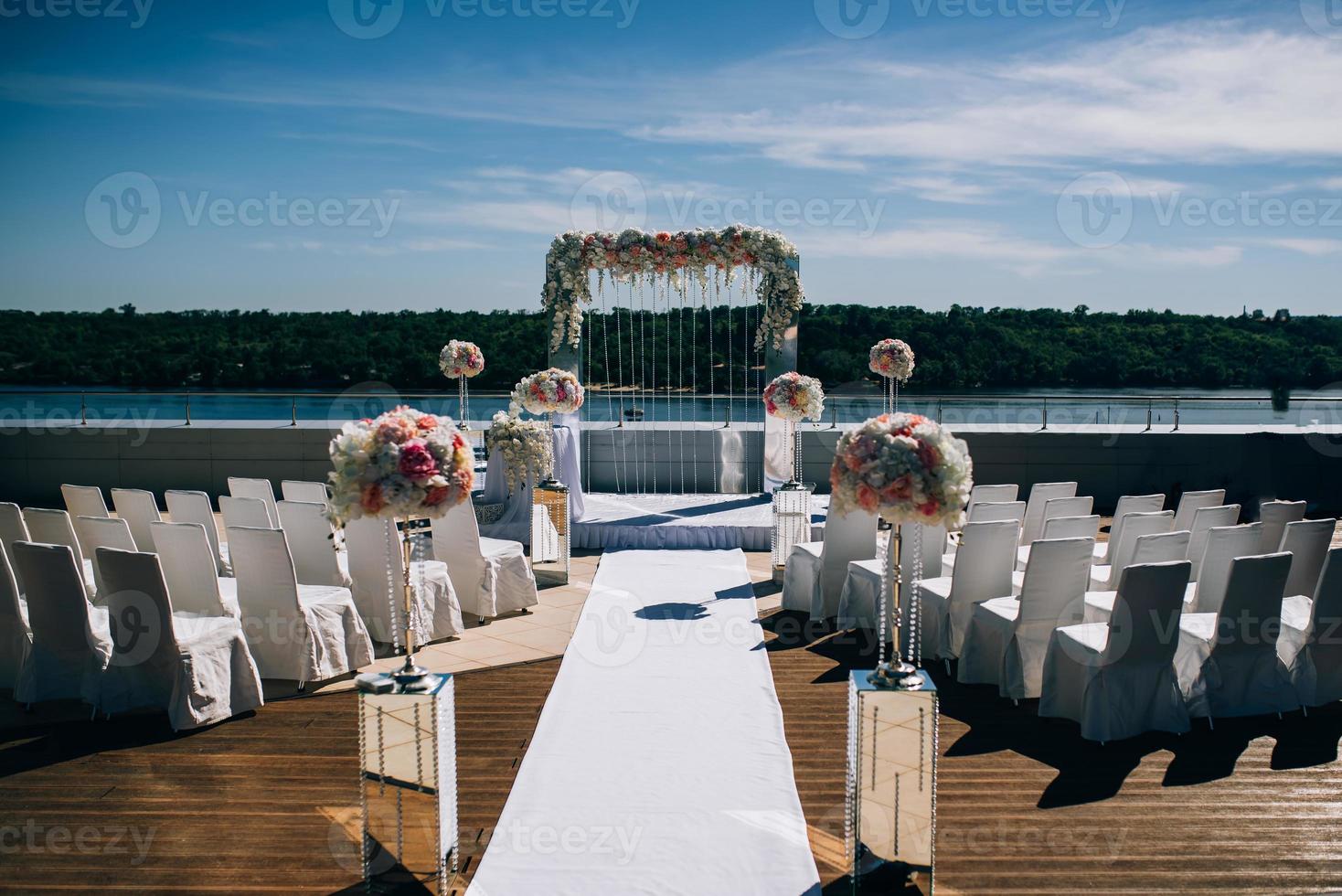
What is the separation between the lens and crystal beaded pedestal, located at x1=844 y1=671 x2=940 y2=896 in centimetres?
294

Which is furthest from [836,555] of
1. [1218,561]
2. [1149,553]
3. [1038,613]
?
[1218,561]

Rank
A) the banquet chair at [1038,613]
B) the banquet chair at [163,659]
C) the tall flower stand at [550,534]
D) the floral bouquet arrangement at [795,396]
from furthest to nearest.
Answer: the floral bouquet arrangement at [795,396] → the tall flower stand at [550,534] → the banquet chair at [1038,613] → the banquet chair at [163,659]

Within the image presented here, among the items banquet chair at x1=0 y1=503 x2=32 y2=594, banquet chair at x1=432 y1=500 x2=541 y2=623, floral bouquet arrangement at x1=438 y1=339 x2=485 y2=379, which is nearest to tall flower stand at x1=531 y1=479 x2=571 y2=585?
banquet chair at x1=432 y1=500 x2=541 y2=623

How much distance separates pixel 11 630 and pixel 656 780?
142 inches

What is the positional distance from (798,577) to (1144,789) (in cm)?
308

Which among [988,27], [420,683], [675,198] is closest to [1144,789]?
[420,683]

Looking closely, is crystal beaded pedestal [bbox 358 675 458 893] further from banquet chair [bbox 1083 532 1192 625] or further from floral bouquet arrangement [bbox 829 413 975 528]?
banquet chair [bbox 1083 532 1192 625]

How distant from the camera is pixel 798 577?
260 inches

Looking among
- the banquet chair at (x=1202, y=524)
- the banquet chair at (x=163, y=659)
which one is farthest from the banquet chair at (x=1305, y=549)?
the banquet chair at (x=163, y=659)

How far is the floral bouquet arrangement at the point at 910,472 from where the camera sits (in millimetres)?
2986

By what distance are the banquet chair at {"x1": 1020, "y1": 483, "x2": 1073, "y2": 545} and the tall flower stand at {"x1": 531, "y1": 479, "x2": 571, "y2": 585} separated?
3.66 m

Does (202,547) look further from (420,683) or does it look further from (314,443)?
(314,443)

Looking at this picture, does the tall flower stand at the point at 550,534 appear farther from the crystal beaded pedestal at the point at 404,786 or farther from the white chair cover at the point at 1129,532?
the crystal beaded pedestal at the point at 404,786

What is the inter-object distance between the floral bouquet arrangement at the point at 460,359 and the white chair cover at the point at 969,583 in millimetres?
7905
